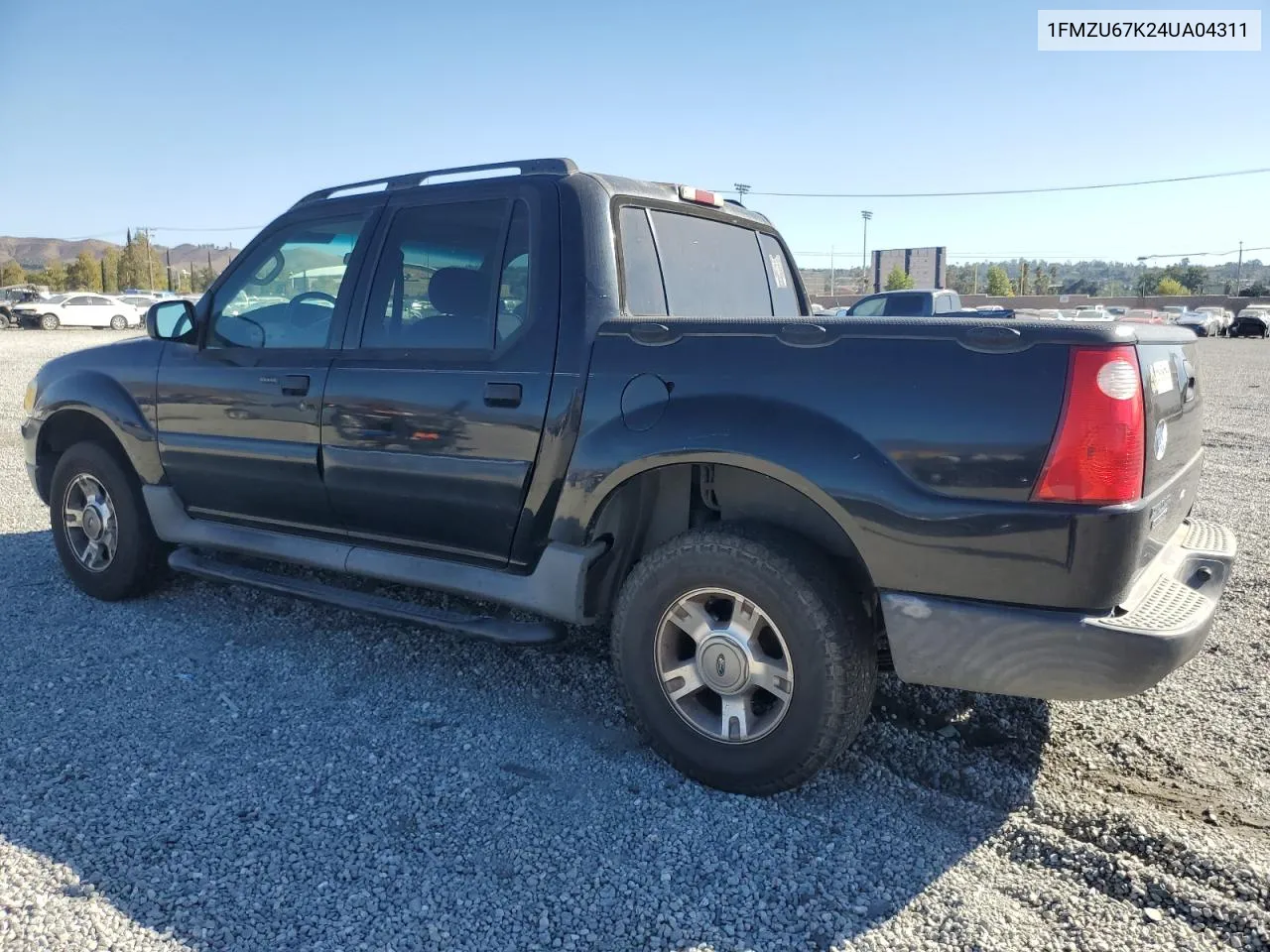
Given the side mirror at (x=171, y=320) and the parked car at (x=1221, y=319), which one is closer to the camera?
the side mirror at (x=171, y=320)

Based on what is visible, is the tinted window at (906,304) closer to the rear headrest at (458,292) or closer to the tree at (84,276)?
the rear headrest at (458,292)

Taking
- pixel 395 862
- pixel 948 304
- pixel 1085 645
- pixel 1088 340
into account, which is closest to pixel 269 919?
pixel 395 862

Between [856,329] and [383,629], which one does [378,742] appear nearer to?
[383,629]

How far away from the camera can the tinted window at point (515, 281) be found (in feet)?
11.2

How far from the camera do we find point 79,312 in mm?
39906

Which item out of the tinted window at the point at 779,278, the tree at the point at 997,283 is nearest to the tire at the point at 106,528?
the tinted window at the point at 779,278

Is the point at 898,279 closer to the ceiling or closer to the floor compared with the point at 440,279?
closer to the ceiling

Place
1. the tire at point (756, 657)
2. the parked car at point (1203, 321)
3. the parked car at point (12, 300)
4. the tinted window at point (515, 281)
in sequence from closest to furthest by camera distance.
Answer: the tire at point (756, 657), the tinted window at point (515, 281), the parked car at point (12, 300), the parked car at point (1203, 321)

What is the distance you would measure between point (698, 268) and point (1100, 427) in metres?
1.90

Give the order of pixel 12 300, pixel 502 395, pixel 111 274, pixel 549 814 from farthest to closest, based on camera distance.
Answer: pixel 111 274, pixel 12 300, pixel 502 395, pixel 549 814

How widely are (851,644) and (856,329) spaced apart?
3.04 ft

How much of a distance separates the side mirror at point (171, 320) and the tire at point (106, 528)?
31.8 inches

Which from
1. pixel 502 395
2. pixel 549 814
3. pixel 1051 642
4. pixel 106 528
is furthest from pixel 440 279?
pixel 1051 642

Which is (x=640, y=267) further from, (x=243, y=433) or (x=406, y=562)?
(x=243, y=433)
